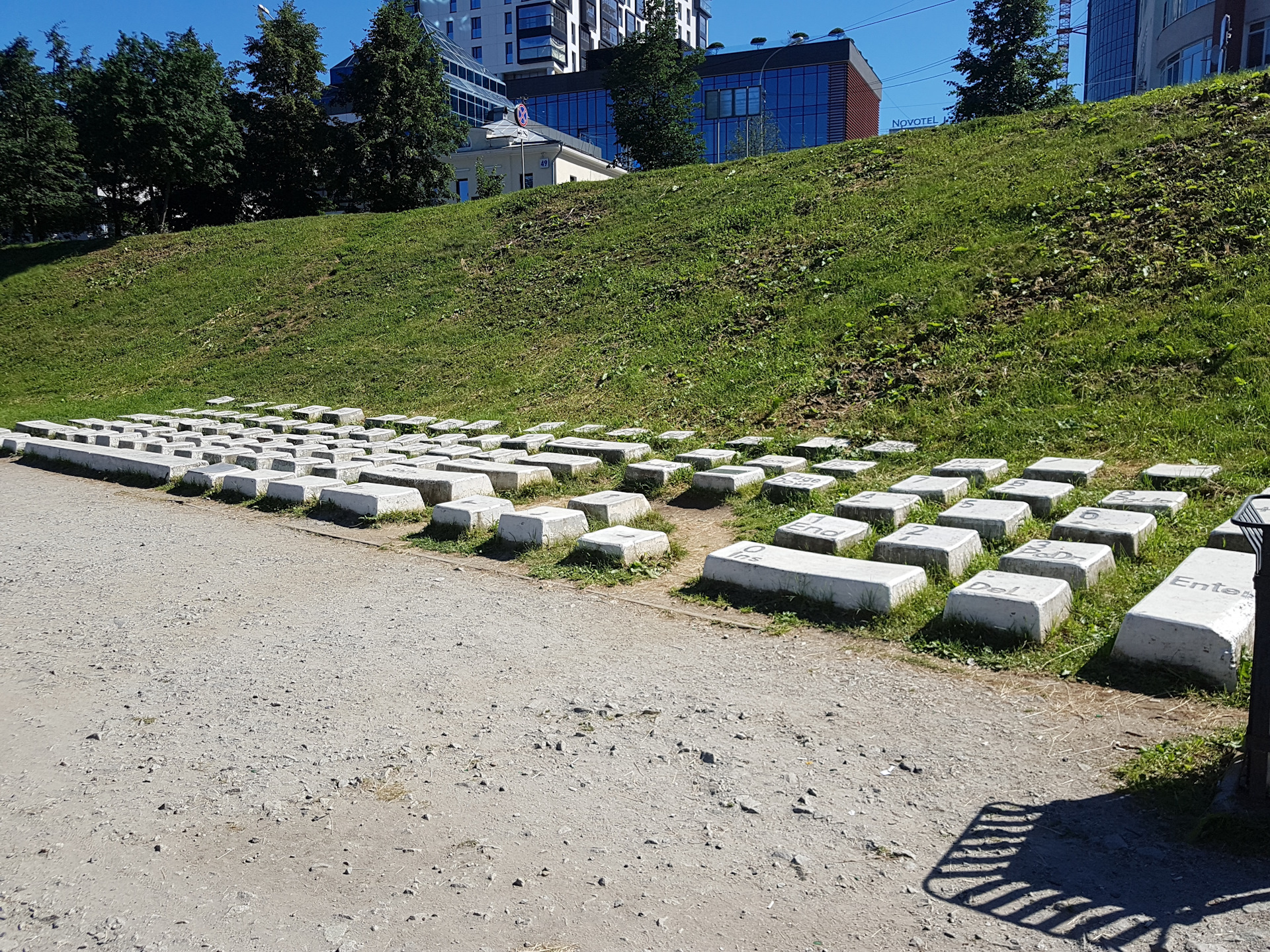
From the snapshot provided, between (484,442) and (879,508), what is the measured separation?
5.19m

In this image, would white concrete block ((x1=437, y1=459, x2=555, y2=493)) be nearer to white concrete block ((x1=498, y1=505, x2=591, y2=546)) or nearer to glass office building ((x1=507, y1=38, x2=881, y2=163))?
white concrete block ((x1=498, y1=505, x2=591, y2=546))

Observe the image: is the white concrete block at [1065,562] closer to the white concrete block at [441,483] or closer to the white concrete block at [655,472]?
the white concrete block at [655,472]

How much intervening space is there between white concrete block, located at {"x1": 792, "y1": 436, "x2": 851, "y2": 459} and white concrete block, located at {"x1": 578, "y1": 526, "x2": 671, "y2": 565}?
3.05 meters

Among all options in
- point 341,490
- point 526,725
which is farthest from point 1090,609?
point 341,490

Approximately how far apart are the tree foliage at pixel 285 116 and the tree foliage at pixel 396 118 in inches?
64.9

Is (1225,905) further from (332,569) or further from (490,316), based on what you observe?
(490,316)

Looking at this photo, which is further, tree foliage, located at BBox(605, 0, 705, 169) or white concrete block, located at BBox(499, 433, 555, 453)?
tree foliage, located at BBox(605, 0, 705, 169)

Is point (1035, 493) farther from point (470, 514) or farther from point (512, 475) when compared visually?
point (512, 475)

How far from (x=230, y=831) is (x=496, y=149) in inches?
1686

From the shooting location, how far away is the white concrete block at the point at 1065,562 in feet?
14.4

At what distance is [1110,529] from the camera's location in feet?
16.4

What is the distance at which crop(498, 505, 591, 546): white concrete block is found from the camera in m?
5.96

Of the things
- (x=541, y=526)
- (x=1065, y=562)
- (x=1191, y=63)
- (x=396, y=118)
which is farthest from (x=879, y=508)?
(x=1191, y=63)

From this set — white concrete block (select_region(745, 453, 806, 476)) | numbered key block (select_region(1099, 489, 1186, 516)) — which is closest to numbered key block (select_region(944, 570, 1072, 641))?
numbered key block (select_region(1099, 489, 1186, 516))
